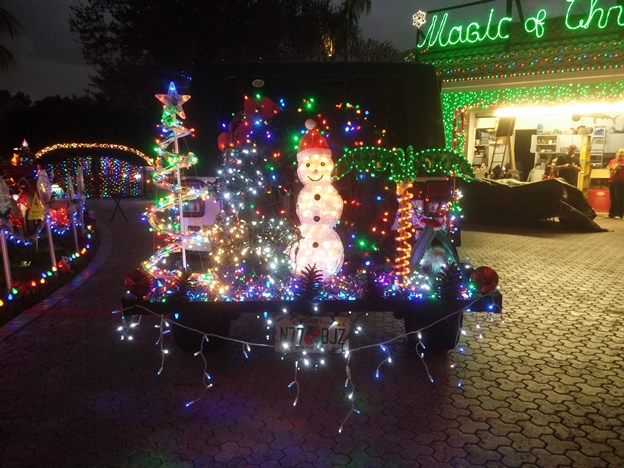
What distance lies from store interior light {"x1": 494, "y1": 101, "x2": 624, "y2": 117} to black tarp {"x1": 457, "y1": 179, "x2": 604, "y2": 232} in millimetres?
3878

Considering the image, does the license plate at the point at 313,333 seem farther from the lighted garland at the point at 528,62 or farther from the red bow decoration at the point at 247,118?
the lighted garland at the point at 528,62

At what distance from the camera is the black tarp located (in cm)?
1197

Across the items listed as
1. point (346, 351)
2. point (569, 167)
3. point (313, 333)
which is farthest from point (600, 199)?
point (313, 333)

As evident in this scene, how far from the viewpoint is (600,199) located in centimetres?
1520

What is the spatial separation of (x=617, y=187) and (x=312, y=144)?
1309 cm

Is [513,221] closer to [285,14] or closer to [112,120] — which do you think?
[285,14]

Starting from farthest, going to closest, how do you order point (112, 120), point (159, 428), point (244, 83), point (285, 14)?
point (112, 120) < point (285, 14) < point (244, 83) < point (159, 428)

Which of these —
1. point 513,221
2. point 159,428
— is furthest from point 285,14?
point 159,428

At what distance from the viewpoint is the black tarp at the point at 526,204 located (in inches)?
471

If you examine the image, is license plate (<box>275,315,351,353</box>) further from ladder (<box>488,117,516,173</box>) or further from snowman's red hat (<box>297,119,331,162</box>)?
ladder (<box>488,117,516,173</box>)

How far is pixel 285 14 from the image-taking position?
810 inches

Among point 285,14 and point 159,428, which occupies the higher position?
point 285,14

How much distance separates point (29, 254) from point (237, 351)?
669cm

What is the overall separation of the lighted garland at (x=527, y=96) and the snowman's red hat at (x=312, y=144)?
9.39m
